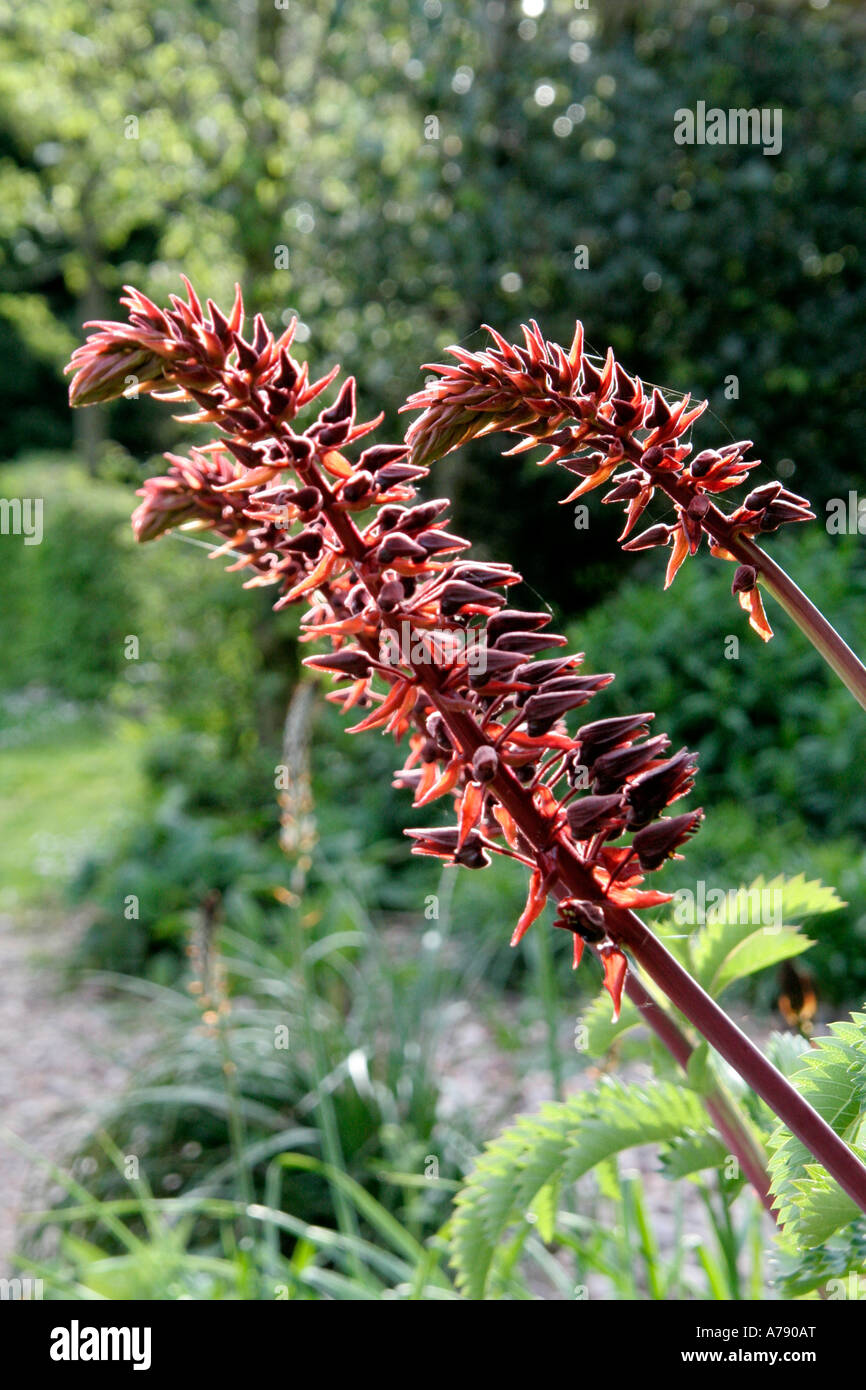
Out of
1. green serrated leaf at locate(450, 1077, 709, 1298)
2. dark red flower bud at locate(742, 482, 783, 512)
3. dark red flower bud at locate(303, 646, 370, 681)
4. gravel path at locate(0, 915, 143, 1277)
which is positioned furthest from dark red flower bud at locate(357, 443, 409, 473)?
gravel path at locate(0, 915, 143, 1277)

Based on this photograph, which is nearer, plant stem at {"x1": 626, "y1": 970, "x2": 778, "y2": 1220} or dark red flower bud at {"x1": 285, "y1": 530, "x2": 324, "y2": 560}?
dark red flower bud at {"x1": 285, "y1": 530, "x2": 324, "y2": 560}

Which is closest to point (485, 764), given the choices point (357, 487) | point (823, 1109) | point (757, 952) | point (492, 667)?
point (492, 667)

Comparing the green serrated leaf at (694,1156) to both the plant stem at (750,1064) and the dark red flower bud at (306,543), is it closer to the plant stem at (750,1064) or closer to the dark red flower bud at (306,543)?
the plant stem at (750,1064)

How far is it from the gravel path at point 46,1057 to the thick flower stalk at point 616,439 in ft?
8.85

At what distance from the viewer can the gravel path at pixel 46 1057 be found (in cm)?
336

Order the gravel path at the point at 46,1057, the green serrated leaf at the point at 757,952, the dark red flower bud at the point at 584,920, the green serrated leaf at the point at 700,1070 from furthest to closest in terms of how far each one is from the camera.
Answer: the gravel path at the point at 46,1057
the green serrated leaf at the point at 757,952
the green serrated leaf at the point at 700,1070
the dark red flower bud at the point at 584,920

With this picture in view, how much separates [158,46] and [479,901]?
15.5ft

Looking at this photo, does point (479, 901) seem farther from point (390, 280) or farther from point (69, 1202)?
point (390, 280)

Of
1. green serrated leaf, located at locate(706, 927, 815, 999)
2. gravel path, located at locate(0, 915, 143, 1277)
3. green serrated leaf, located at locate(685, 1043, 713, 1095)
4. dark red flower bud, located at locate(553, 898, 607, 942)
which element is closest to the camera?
dark red flower bud, located at locate(553, 898, 607, 942)

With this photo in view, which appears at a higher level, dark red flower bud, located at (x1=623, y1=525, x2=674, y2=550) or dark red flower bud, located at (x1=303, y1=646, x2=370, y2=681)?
dark red flower bud, located at (x1=623, y1=525, x2=674, y2=550)

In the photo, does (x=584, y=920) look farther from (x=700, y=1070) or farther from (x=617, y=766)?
(x=700, y=1070)

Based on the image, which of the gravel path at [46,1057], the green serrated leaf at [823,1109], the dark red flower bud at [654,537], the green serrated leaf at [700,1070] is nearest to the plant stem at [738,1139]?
Result: the green serrated leaf at [700,1070]

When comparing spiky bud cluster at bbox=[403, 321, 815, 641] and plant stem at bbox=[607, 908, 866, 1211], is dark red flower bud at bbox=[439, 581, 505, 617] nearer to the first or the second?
spiky bud cluster at bbox=[403, 321, 815, 641]

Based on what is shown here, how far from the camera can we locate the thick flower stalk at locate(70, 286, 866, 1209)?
0.67 metres
